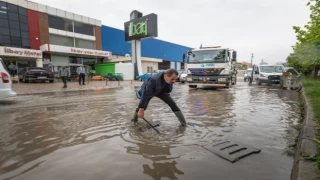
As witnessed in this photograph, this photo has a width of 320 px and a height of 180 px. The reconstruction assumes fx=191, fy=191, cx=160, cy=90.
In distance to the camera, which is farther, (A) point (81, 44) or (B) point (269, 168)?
(A) point (81, 44)

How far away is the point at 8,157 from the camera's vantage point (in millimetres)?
2752

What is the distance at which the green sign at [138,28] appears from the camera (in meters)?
23.8

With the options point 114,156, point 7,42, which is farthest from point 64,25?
point 114,156

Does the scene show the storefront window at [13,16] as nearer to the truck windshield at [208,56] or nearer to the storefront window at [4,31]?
the storefront window at [4,31]

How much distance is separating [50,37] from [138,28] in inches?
458

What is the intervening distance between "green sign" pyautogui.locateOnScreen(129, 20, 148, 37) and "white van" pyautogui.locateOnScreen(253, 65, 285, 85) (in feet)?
45.0

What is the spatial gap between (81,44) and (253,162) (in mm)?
29382

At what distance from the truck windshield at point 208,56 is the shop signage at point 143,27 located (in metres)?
12.9

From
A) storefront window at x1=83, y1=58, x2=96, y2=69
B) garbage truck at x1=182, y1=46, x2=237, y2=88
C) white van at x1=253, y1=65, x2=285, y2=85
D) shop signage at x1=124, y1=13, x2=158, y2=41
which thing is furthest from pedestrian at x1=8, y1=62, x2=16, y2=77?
white van at x1=253, y1=65, x2=285, y2=85

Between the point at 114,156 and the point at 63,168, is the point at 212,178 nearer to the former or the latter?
the point at 114,156

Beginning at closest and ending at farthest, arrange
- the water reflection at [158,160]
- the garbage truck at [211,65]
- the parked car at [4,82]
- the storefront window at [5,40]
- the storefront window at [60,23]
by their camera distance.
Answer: the water reflection at [158,160] → the parked car at [4,82] → the garbage truck at [211,65] → the storefront window at [5,40] → the storefront window at [60,23]

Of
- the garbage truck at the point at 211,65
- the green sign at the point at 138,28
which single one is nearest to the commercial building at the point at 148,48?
the green sign at the point at 138,28

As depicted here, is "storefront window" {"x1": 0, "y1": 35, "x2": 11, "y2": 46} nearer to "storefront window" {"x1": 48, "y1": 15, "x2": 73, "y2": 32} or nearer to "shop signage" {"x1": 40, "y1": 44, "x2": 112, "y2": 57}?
"shop signage" {"x1": 40, "y1": 44, "x2": 112, "y2": 57}

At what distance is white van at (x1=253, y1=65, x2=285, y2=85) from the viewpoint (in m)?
15.0
